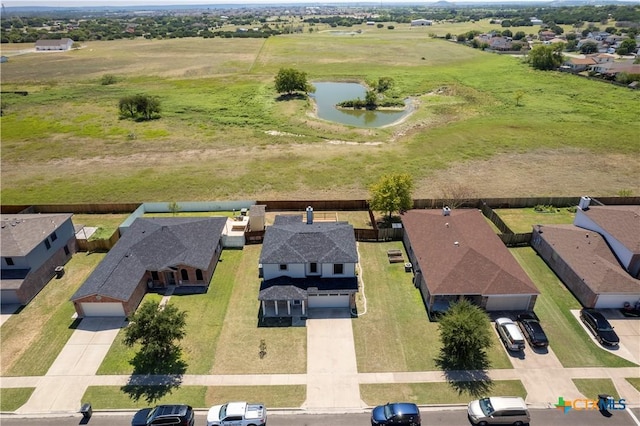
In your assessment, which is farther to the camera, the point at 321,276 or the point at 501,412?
the point at 321,276

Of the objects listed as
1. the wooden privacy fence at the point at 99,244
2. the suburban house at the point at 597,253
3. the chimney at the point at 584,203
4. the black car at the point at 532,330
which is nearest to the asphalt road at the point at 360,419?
the black car at the point at 532,330

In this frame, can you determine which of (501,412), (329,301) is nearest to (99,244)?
(329,301)

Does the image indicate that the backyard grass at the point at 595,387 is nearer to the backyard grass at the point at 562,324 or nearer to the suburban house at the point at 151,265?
the backyard grass at the point at 562,324

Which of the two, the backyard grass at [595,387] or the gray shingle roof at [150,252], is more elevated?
the gray shingle roof at [150,252]

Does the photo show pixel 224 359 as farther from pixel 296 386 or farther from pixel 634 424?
pixel 634 424

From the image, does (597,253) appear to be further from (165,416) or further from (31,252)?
(31,252)

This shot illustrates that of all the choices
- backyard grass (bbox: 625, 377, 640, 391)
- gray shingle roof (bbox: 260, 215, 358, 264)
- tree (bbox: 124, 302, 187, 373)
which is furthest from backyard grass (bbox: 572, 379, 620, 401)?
tree (bbox: 124, 302, 187, 373)
